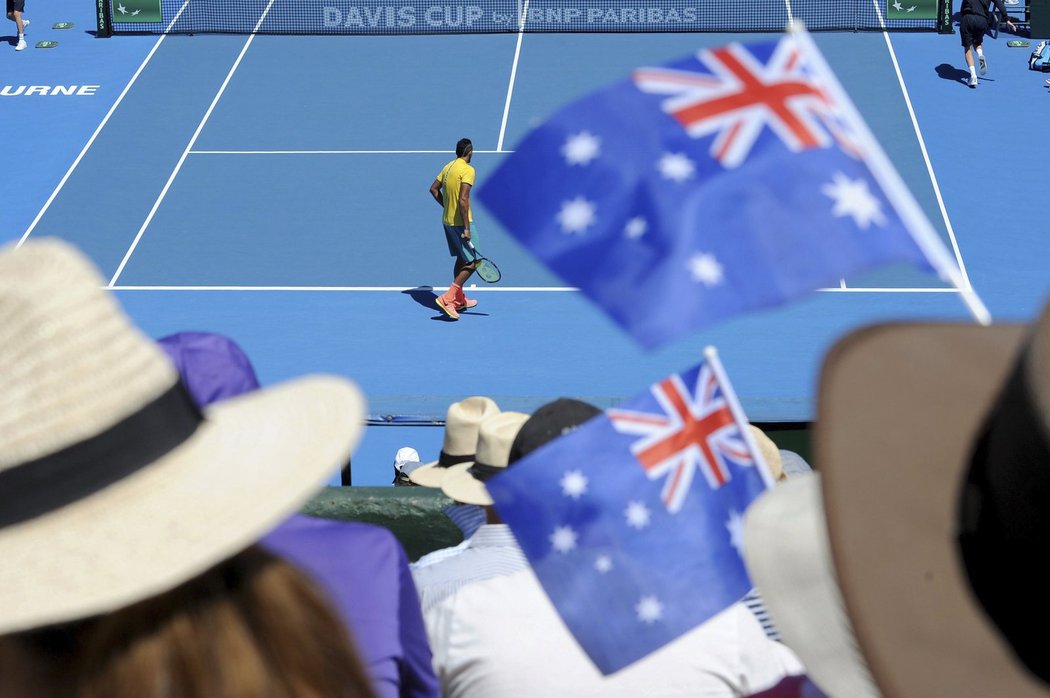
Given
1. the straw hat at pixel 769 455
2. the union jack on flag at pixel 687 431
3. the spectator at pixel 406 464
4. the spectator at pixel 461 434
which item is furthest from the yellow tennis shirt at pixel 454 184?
the union jack on flag at pixel 687 431

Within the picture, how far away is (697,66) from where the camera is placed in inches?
125

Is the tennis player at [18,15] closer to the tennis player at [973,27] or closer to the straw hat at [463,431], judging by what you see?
the tennis player at [973,27]

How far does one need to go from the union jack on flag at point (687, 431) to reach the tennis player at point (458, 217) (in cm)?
1046

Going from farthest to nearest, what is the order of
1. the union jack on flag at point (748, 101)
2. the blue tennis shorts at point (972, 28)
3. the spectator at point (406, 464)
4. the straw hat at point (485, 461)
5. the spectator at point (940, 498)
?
1. the blue tennis shorts at point (972, 28)
2. the spectator at point (406, 464)
3. the straw hat at point (485, 461)
4. the union jack on flag at point (748, 101)
5. the spectator at point (940, 498)

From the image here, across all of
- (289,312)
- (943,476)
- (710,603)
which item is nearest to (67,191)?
(289,312)

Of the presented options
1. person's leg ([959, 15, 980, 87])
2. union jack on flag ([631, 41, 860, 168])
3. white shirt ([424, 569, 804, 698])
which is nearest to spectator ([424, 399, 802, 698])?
white shirt ([424, 569, 804, 698])

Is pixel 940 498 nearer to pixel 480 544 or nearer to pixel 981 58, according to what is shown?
pixel 480 544

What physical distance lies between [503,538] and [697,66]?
1540 millimetres

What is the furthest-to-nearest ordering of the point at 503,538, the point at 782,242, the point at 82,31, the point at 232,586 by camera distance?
the point at 82,31
the point at 503,538
the point at 782,242
the point at 232,586

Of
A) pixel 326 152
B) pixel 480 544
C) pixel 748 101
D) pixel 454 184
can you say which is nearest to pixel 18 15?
pixel 326 152

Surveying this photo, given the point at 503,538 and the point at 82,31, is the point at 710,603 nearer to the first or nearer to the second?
the point at 503,538

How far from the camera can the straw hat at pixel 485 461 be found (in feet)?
14.6

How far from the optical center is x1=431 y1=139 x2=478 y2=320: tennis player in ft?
45.4

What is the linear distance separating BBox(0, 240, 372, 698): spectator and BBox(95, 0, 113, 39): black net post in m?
20.4
